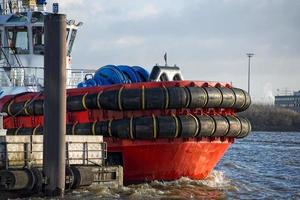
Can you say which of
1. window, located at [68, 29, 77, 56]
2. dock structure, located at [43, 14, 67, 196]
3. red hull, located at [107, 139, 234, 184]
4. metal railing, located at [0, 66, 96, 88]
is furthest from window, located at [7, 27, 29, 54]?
A: dock structure, located at [43, 14, 67, 196]

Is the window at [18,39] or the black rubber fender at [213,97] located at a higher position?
the window at [18,39]

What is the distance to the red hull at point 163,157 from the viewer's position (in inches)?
487

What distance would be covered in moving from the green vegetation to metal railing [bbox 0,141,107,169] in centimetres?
5242

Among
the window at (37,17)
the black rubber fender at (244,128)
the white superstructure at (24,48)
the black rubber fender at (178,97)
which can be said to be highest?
the window at (37,17)

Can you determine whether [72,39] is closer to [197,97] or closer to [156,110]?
[156,110]

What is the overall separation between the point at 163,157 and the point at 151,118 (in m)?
0.94

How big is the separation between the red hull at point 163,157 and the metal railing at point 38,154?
0.62 m

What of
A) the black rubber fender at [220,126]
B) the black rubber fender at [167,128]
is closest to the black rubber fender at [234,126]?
the black rubber fender at [220,126]

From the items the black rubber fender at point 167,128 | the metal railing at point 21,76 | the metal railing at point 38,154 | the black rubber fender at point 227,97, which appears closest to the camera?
the metal railing at point 38,154

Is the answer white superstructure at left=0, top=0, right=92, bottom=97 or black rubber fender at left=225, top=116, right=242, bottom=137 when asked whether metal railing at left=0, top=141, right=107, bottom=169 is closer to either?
black rubber fender at left=225, top=116, right=242, bottom=137

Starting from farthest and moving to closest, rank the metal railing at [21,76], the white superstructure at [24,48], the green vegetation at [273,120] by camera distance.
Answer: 1. the green vegetation at [273,120]
2. the white superstructure at [24,48]
3. the metal railing at [21,76]

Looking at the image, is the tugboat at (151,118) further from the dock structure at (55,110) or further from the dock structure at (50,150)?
the dock structure at (55,110)

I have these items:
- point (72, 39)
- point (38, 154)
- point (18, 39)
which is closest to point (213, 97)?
point (38, 154)

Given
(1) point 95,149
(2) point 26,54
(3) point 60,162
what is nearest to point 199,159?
(1) point 95,149
